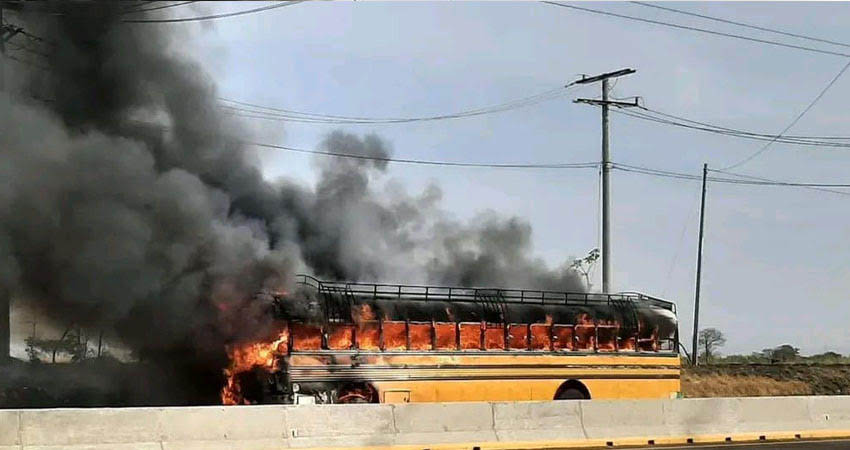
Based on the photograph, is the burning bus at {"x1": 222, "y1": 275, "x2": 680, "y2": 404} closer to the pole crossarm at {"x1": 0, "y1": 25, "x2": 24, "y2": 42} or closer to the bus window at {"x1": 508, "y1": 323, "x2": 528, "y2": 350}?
the bus window at {"x1": 508, "y1": 323, "x2": 528, "y2": 350}

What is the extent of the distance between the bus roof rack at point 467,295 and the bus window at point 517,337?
68 centimetres

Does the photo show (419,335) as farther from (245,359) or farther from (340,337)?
(245,359)

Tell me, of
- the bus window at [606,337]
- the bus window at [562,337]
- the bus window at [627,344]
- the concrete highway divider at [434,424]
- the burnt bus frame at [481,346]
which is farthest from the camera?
the bus window at [627,344]

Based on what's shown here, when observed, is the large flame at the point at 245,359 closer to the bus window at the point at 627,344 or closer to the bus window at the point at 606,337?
→ the bus window at the point at 606,337

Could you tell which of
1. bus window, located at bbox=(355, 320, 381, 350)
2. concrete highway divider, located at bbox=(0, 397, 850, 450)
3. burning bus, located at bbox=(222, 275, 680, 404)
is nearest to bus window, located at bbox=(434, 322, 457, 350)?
burning bus, located at bbox=(222, 275, 680, 404)

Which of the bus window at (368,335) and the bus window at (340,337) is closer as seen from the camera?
the bus window at (340,337)

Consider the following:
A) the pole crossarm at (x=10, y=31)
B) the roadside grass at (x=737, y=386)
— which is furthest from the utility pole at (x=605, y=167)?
the pole crossarm at (x=10, y=31)

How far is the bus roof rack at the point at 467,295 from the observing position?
22688 mm

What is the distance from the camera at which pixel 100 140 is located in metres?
21.5

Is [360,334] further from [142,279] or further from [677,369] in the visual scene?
[677,369]

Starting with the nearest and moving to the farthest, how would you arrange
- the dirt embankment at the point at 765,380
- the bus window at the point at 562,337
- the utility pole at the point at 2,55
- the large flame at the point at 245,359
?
the utility pole at the point at 2,55 → the large flame at the point at 245,359 → the bus window at the point at 562,337 → the dirt embankment at the point at 765,380

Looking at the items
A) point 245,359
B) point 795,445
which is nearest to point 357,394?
point 245,359

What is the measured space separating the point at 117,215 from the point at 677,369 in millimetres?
14280

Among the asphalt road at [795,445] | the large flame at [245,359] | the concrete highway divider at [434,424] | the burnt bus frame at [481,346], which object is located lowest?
the asphalt road at [795,445]
